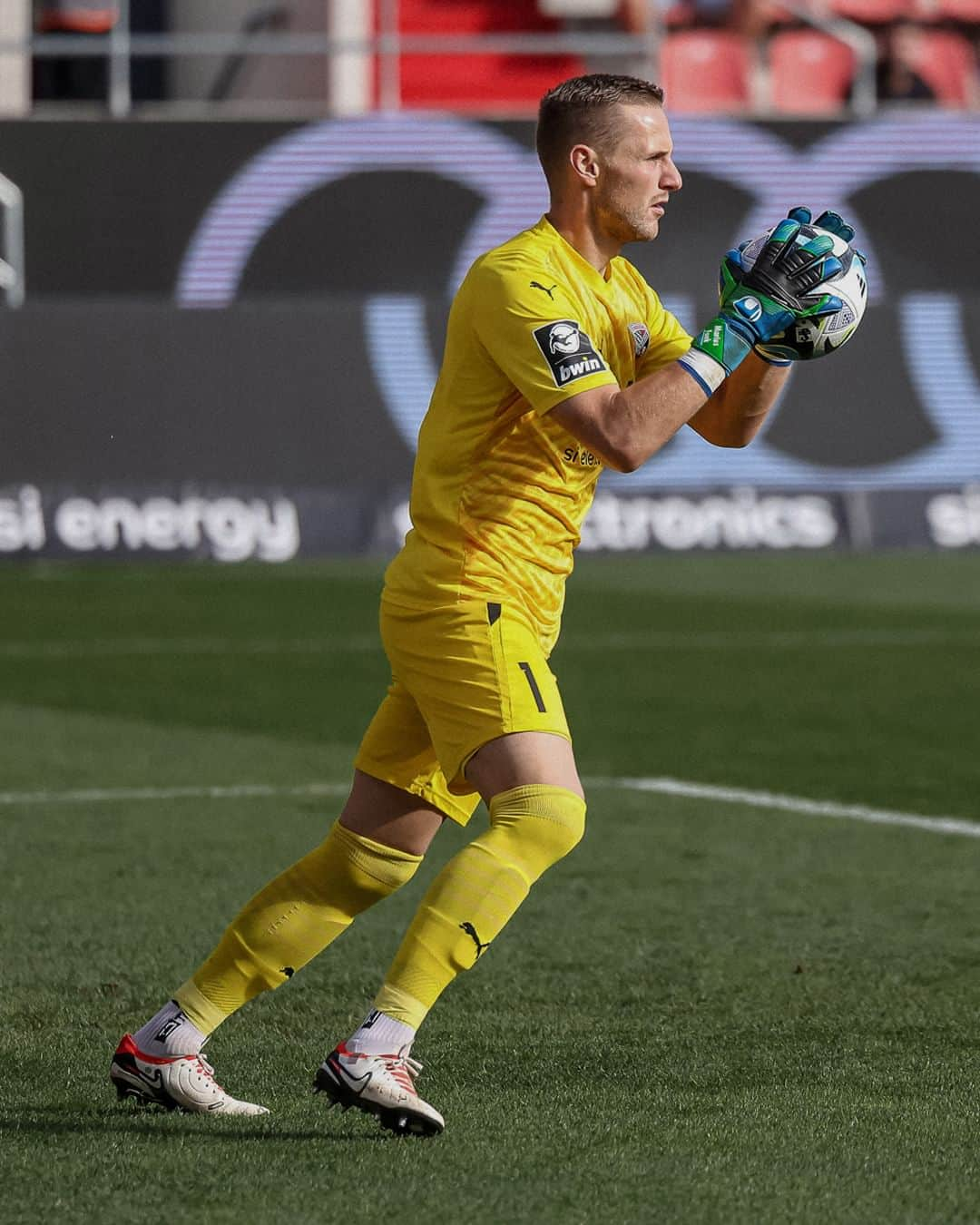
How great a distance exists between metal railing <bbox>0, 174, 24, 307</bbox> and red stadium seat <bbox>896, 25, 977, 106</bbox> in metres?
9.51

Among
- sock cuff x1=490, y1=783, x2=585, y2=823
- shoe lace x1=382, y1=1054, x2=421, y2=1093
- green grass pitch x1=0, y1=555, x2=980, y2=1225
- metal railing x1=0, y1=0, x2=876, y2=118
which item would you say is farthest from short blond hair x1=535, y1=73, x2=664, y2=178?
metal railing x1=0, y1=0, x2=876, y2=118

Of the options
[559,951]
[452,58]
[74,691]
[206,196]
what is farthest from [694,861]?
[452,58]

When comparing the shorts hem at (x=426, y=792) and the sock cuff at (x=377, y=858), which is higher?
the shorts hem at (x=426, y=792)

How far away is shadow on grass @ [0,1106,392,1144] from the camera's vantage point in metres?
4.48

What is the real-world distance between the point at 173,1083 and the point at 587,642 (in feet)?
30.5

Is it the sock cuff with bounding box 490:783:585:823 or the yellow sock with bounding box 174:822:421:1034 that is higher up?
the sock cuff with bounding box 490:783:585:823

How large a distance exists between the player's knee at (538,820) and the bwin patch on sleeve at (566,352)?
773 millimetres

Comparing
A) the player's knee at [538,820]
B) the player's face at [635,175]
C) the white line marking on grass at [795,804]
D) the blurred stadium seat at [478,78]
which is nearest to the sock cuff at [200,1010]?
the player's knee at [538,820]

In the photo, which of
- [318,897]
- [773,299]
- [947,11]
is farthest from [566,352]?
[947,11]

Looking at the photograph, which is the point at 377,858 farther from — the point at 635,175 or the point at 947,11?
the point at 947,11

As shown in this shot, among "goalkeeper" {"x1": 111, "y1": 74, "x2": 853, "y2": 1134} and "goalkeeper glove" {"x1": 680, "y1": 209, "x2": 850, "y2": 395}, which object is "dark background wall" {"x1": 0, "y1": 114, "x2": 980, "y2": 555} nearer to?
"goalkeeper" {"x1": 111, "y1": 74, "x2": 853, "y2": 1134}

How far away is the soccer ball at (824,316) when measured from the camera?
15.2ft

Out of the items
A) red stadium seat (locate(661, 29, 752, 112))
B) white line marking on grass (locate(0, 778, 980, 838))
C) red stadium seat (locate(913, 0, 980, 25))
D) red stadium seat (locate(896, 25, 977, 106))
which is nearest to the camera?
white line marking on grass (locate(0, 778, 980, 838))

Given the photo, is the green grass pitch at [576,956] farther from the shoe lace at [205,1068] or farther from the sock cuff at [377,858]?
the sock cuff at [377,858]
